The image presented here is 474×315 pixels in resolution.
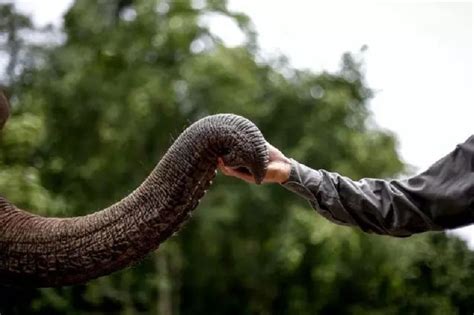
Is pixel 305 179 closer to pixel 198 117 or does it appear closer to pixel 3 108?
pixel 3 108

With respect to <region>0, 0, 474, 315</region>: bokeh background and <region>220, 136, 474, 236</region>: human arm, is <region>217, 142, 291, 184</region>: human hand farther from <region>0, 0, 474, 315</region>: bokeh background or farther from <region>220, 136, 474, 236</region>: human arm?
<region>0, 0, 474, 315</region>: bokeh background

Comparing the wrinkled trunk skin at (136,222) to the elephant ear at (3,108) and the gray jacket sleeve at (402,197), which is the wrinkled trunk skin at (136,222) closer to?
the elephant ear at (3,108)

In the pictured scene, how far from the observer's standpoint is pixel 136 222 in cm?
214

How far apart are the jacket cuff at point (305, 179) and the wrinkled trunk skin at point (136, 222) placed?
186mm

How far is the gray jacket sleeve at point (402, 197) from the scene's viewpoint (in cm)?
219

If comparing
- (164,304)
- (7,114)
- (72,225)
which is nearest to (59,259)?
(72,225)

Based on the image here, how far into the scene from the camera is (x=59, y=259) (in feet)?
7.11

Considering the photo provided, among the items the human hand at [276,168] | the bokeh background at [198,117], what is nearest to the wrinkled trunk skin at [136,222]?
the human hand at [276,168]

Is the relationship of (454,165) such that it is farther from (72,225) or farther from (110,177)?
(110,177)

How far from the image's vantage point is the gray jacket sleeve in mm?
2186

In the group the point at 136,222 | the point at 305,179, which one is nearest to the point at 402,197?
the point at 305,179

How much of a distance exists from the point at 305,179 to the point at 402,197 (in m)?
0.22

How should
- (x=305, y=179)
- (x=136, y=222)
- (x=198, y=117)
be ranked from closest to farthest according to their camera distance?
(x=136, y=222)
(x=305, y=179)
(x=198, y=117)

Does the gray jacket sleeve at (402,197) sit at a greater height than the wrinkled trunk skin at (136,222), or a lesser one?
greater
